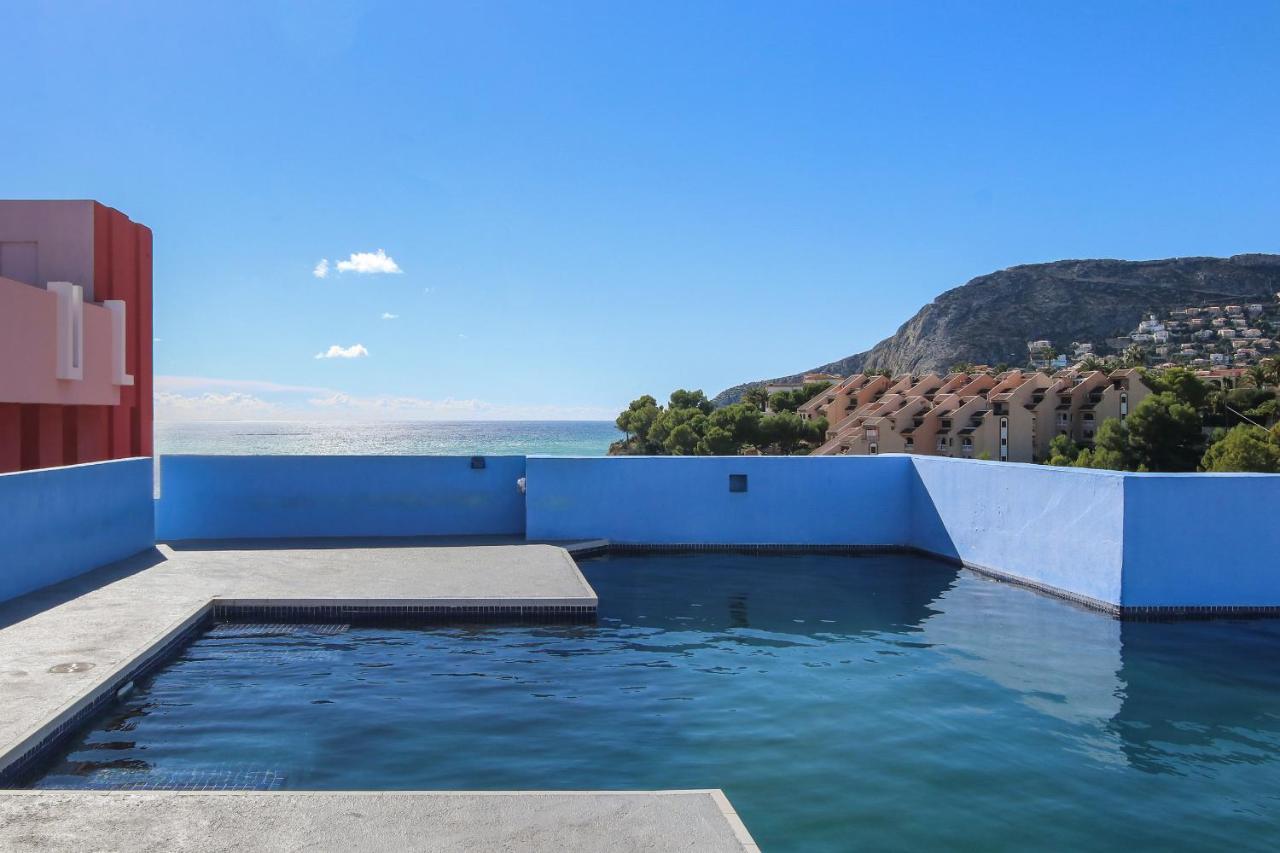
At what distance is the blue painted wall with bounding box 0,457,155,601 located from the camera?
26.5ft

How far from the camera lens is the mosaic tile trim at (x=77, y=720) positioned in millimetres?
4445

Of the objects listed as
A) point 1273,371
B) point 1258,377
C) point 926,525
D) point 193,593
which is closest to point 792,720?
point 193,593

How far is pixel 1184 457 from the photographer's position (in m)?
57.1

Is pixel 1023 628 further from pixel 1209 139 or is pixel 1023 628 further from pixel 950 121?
pixel 1209 139

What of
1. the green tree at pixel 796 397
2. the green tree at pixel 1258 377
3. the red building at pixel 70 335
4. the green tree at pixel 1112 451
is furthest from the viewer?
the green tree at pixel 796 397

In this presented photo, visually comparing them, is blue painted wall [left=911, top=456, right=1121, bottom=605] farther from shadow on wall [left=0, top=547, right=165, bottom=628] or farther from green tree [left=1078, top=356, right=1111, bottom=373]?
green tree [left=1078, top=356, right=1111, bottom=373]

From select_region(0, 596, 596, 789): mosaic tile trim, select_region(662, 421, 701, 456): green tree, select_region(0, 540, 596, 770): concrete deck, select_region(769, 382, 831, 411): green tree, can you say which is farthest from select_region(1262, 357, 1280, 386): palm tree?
select_region(0, 596, 596, 789): mosaic tile trim

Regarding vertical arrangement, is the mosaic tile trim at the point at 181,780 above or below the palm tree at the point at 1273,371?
below

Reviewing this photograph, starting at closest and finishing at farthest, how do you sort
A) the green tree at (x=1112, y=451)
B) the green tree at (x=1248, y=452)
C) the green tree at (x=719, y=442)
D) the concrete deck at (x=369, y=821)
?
the concrete deck at (x=369, y=821) < the green tree at (x=1248, y=452) < the green tree at (x=719, y=442) < the green tree at (x=1112, y=451)

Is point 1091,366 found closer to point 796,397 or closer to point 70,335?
point 796,397

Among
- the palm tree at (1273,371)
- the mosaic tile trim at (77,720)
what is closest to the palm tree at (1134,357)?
the palm tree at (1273,371)

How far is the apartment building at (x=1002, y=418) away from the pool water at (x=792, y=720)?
2626 inches

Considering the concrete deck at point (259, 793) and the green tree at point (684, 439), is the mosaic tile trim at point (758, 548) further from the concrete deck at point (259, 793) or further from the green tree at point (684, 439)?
the green tree at point (684, 439)

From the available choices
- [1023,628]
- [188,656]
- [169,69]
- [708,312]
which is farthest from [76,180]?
[708,312]
